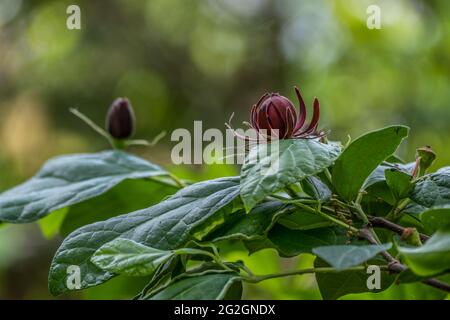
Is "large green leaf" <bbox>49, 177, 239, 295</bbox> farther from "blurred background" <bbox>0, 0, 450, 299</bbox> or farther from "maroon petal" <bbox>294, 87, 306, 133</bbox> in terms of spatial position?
"blurred background" <bbox>0, 0, 450, 299</bbox>

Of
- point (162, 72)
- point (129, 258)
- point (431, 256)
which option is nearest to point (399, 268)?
point (431, 256)

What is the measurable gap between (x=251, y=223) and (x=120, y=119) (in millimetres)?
333

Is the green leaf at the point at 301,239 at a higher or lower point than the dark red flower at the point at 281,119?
lower

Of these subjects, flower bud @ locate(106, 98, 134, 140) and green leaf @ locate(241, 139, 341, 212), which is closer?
green leaf @ locate(241, 139, 341, 212)

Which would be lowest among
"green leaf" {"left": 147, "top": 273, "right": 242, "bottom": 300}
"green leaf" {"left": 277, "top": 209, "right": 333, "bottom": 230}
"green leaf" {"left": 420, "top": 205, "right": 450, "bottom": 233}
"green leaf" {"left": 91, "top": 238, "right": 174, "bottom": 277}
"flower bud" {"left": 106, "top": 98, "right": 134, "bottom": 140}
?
"green leaf" {"left": 147, "top": 273, "right": 242, "bottom": 300}

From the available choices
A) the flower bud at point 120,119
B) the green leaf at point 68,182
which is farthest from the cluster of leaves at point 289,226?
the flower bud at point 120,119

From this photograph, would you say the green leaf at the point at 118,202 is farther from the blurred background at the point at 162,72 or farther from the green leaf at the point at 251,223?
the blurred background at the point at 162,72

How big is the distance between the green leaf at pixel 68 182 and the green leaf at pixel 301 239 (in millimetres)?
185

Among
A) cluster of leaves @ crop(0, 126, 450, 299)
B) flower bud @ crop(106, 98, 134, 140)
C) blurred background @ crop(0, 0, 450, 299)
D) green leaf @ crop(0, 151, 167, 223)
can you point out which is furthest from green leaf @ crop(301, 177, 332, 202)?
blurred background @ crop(0, 0, 450, 299)

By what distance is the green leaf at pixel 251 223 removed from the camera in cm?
40

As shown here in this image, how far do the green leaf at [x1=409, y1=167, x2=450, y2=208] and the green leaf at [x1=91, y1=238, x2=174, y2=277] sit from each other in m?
0.16

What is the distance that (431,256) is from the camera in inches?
13.0

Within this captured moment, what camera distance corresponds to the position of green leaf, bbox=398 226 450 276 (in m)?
0.32

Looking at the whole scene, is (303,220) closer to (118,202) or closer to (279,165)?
(279,165)
